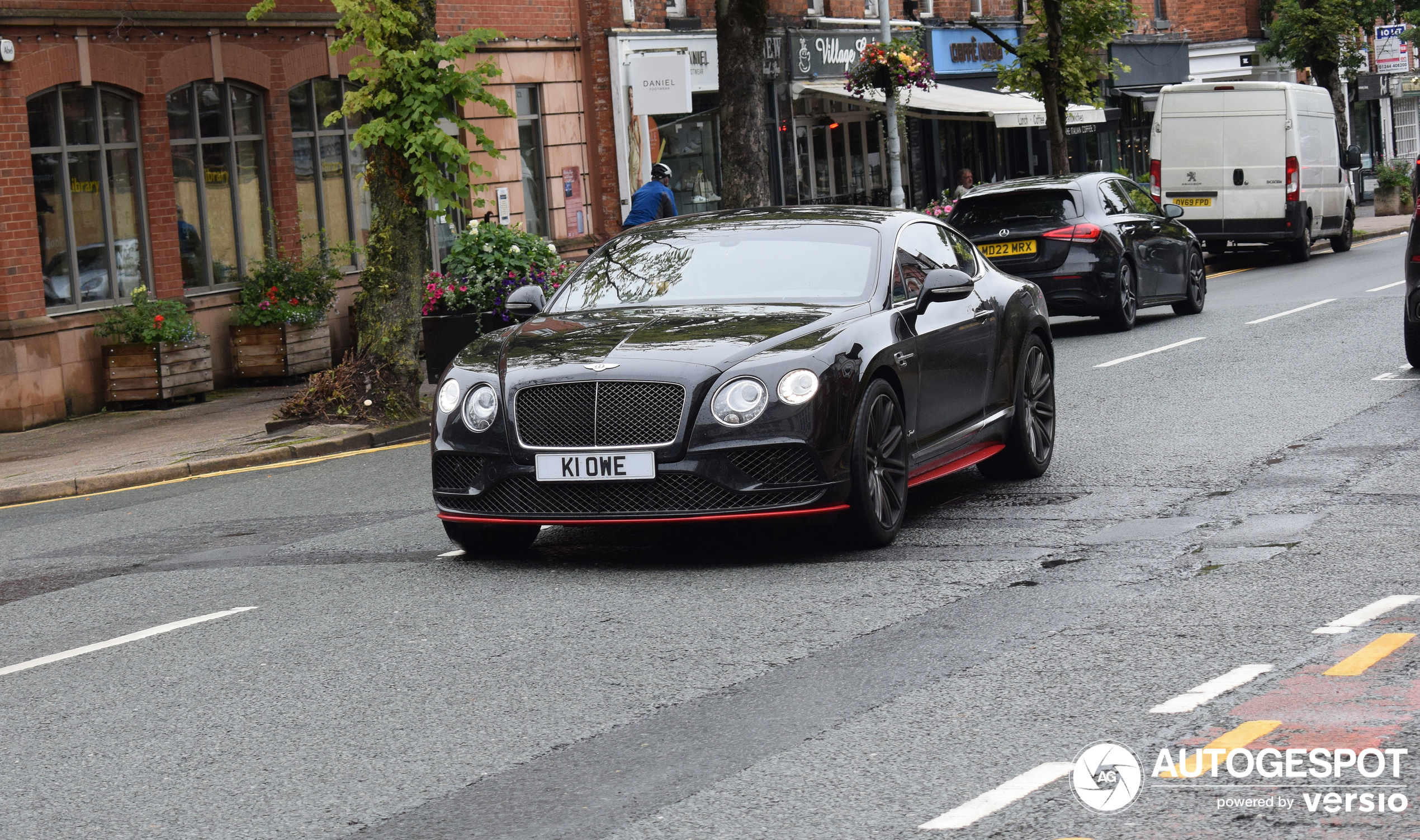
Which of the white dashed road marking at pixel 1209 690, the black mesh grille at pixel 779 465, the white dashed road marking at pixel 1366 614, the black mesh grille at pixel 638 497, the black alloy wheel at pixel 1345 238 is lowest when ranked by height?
the white dashed road marking at pixel 1209 690

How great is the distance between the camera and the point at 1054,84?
29.5 meters

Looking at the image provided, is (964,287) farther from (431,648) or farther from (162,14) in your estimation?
(162,14)

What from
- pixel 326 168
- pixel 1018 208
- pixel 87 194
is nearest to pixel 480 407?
pixel 1018 208

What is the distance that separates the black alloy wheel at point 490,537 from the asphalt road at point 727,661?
0.13 meters

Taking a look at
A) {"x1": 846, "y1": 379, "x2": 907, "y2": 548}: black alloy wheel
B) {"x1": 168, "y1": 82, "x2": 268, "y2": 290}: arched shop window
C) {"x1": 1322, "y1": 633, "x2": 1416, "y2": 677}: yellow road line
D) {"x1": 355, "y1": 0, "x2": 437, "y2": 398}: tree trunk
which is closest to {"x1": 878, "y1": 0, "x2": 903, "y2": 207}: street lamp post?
{"x1": 168, "y1": 82, "x2": 268, "y2": 290}: arched shop window

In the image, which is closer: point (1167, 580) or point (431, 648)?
point (431, 648)

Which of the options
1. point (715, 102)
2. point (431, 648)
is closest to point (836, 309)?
point (431, 648)

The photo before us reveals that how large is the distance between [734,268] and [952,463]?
1474 mm

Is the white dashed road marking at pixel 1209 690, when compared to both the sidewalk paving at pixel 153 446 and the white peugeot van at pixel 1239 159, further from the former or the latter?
the white peugeot van at pixel 1239 159

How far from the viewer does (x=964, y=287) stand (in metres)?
8.57

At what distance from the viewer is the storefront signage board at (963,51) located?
4044 cm

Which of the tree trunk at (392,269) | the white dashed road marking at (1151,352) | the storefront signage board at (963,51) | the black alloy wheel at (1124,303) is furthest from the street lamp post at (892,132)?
the tree trunk at (392,269)

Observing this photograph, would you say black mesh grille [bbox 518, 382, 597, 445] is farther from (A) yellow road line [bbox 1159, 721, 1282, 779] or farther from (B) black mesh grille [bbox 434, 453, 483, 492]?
(A) yellow road line [bbox 1159, 721, 1282, 779]

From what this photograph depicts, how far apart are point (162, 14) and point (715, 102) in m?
13.7
